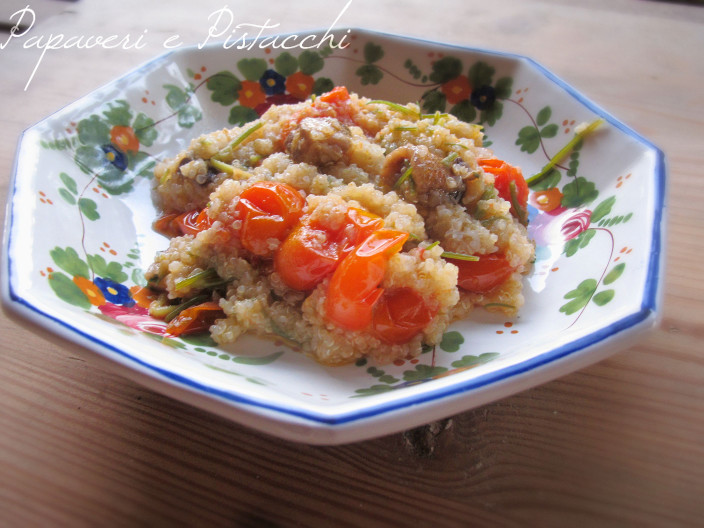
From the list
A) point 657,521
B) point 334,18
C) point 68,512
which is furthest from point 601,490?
point 334,18

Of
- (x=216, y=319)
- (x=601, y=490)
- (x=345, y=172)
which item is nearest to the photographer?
(x=601, y=490)

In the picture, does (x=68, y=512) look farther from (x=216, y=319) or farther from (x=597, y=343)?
(x=597, y=343)

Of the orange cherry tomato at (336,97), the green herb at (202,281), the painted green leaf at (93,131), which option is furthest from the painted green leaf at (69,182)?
the orange cherry tomato at (336,97)

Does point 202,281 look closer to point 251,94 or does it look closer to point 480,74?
point 251,94

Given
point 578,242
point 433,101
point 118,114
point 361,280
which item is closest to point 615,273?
point 578,242

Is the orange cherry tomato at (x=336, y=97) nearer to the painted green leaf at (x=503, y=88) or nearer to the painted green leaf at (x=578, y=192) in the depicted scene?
the painted green leaf at (x=503, y=88)

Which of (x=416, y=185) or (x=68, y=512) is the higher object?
(x=416, y=185)

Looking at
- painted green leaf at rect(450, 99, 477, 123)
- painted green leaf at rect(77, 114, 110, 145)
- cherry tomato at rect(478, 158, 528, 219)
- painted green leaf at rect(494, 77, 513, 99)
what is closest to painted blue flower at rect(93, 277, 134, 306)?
painted green leaf at rect(77, 114, 110, 145)
